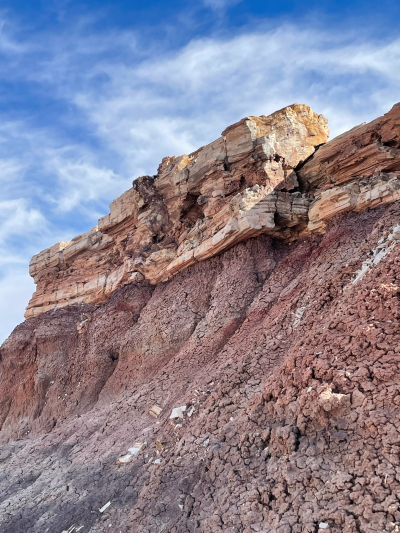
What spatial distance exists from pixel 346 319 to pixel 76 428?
852 cm

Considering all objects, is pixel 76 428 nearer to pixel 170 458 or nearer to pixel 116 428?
pixel 116 428

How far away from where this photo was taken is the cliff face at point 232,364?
514 centimetres

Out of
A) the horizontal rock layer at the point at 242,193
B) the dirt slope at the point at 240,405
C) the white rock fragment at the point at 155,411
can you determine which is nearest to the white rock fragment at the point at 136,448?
the dirt slope at the point at 240,405

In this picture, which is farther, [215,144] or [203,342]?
[215,144]

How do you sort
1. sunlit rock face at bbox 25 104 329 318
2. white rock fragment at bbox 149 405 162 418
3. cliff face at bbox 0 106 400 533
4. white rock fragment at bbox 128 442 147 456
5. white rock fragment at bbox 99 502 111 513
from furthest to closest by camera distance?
sunlit rock face at bbox 25 104 329 318 → white rock fragment at bbox 149 405 162 418 → white rock fragment at bbox 128 442 147 456 → white rock fragment at bbox 99 502 111 513 → cliff face at bbox 0 106 400 533

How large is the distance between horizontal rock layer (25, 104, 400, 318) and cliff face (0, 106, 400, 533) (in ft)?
0.21

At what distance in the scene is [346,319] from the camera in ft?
21.5

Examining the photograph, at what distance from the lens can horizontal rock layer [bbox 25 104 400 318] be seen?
1058 cm

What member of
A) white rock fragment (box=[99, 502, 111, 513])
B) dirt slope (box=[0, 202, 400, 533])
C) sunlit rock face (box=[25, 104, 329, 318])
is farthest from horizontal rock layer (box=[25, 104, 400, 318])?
white rock fragment (box=[99, 502, 111, 513])

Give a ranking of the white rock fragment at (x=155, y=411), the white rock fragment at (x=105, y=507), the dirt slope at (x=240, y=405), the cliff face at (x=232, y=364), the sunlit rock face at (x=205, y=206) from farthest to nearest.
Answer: the sunlit rock face at (x=205, y=206), the white rock fragment at (x=155, y=411), the white rock fragment at (x=105, y=507), the cliff face at (x=232, y=364), the dirt slope at (x=240, y=405)

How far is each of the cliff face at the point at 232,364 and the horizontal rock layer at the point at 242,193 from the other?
0.06 metres

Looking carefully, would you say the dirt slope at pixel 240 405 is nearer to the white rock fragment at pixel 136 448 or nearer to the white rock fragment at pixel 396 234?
the white rock fragment at pixel 136 448

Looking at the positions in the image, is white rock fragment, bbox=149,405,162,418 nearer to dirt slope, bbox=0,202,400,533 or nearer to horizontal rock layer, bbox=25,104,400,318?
dirt slope, bbox=0,202,400,533

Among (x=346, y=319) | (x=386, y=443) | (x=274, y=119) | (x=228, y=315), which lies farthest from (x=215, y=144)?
(x=386, y=443)
